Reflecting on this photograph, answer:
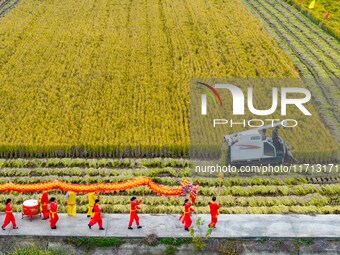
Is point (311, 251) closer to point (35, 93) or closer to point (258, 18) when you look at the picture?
point (35, 93)

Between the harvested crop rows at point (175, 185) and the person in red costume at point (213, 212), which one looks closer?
the person in red costume at point (213, 212)

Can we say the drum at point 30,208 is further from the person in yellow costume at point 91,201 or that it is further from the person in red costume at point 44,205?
the person in yellow costume at point 91,201

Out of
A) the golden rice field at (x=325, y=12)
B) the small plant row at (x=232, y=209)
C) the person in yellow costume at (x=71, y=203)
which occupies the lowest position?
the golden rice field at (x=325, y=12)

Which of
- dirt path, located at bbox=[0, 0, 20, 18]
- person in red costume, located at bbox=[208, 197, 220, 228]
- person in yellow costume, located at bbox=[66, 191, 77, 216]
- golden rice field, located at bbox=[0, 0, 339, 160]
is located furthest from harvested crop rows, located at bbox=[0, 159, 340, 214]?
dirt path, located at bbox=[0, 0, 20, 18]

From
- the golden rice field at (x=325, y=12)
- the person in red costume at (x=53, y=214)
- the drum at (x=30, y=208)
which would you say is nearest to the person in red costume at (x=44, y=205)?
the drum at (x=30, y=208)

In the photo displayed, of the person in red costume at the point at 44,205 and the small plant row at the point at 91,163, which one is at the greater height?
the person in red costume at the point at 44,205

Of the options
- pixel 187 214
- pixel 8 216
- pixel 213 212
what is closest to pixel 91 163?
pixel 8 216
